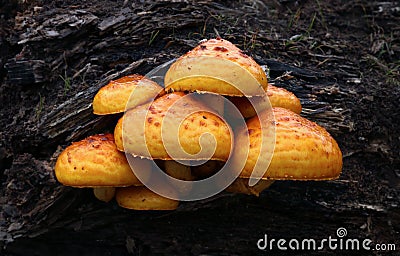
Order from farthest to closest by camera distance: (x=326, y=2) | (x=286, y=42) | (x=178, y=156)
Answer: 1. (x=326, y=2)
2. (x=286, y=42)
3. (x=178, y=156)

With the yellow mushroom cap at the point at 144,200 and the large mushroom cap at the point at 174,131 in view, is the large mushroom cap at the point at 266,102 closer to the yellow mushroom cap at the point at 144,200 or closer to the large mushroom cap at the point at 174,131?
the large mushroom cap at the point at 174,131

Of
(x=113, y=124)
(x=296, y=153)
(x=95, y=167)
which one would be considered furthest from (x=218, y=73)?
(x=113, y=124)

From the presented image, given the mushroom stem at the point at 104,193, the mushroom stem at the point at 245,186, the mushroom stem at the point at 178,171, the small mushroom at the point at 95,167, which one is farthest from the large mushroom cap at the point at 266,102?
the mushroom stem at the point at 104,193

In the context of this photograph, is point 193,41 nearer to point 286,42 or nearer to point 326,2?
point 286,42

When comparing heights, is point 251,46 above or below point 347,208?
above

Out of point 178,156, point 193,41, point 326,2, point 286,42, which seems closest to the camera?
point 178,156

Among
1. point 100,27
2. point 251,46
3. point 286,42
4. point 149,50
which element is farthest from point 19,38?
point 286,42
